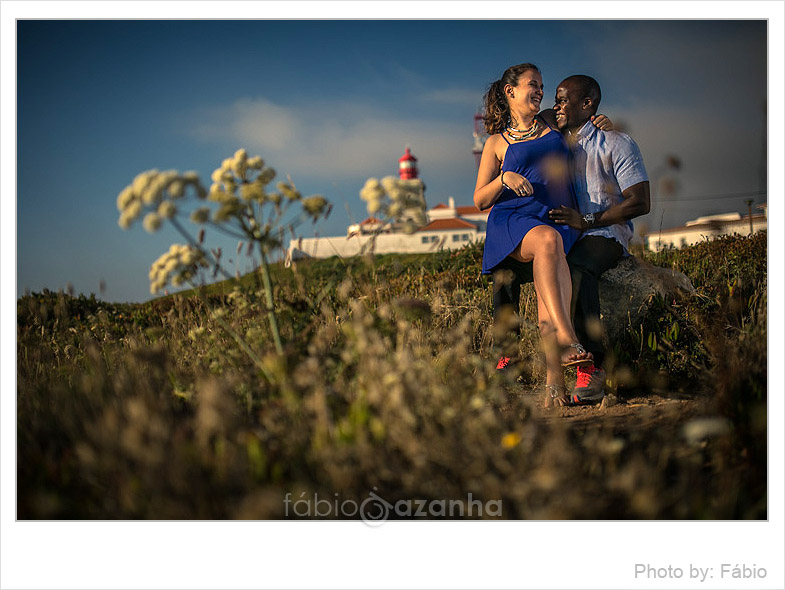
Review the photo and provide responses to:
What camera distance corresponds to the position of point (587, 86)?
413 cm

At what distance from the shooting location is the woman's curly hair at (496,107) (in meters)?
3.96

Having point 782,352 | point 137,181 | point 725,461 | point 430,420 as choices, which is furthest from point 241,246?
point 782,352

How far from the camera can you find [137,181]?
2.39 m

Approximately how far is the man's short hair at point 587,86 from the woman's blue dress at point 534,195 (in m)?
0.48


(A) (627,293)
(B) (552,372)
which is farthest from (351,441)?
(A) (627,293)

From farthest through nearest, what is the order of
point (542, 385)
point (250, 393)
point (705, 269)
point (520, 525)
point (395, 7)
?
point (705, 269) → point (542, 385) → point (395, 7) → point (250, 393) → point (520, 525)

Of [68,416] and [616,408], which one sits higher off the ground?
[68,416]

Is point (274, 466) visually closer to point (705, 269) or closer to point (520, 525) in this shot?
point (520, 525)

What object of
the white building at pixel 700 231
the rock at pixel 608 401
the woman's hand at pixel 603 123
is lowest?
the rock at pixel 608 401

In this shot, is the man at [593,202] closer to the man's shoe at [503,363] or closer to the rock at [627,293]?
the rock at [627,293]

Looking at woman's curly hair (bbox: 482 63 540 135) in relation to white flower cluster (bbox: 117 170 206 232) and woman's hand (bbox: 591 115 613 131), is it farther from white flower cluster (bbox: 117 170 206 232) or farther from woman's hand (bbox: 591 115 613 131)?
white flower cluster (bbox: 117 170 206 232)

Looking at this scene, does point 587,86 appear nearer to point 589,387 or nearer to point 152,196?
point 589,387

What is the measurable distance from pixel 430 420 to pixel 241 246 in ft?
4.29

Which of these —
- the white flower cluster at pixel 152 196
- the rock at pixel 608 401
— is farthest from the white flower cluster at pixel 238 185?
the rock at pixel 608 401
